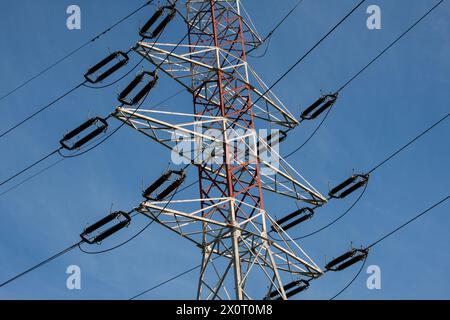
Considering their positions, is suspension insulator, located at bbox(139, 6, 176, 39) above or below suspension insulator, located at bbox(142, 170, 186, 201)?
above

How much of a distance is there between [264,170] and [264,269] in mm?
4267

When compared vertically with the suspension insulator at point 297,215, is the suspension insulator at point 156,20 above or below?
above

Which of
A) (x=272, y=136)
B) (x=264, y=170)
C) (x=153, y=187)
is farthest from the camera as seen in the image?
(x=272, y=136)

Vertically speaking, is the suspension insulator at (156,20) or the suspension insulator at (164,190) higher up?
the suspension insulator at (156,20)

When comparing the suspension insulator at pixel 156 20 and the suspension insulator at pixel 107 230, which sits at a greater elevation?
the suspension insulator at pixel 156 20

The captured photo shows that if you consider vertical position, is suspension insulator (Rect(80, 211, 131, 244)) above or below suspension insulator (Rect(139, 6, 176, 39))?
below

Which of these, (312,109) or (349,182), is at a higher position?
(312,109)
